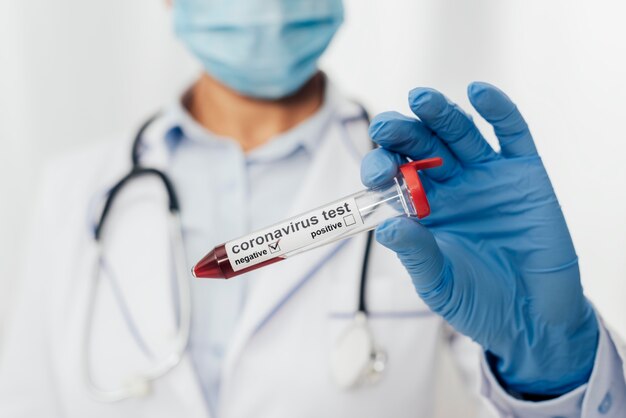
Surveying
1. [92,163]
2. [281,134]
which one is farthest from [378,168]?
[92,163]

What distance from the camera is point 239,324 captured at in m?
0.95

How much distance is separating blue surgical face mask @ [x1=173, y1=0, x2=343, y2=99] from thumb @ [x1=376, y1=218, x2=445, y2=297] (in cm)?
44

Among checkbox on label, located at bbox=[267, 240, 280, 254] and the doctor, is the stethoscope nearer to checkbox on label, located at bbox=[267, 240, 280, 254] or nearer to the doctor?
the doctor

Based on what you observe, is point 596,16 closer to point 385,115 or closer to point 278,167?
point 385,115

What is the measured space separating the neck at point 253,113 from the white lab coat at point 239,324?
56 millimetres

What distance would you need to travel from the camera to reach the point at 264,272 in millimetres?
961

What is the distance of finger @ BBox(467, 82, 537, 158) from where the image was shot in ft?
2.05

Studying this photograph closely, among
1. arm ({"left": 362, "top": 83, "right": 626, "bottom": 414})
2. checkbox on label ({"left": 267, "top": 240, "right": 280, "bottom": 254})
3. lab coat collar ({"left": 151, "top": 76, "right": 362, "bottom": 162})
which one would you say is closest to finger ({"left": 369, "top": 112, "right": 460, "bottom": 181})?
arm ({"left": 362, "top": 83, "right": 626, "bottom": 414})

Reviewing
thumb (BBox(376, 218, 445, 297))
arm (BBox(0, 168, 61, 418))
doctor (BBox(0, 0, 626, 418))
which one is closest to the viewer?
thumb (BBox(376, 218, 445, 297))

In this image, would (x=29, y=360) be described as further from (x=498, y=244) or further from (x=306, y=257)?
(x=498, y=244)

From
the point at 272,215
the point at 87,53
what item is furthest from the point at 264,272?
the point at 87,53

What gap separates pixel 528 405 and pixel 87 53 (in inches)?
43.9

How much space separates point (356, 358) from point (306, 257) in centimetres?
15

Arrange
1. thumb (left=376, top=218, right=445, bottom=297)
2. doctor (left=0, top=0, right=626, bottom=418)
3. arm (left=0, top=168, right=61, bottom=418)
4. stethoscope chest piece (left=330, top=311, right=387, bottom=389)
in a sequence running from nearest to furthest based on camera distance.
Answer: thumb (left=376, top=218, right=445, bottom=297), doctor (left=0, top=0, right=626, bottom=418), stethoscope chest piece (left=330, top=311, right=387, bottom=389), arm (left=0, top=168, right=61, bottom=418)
